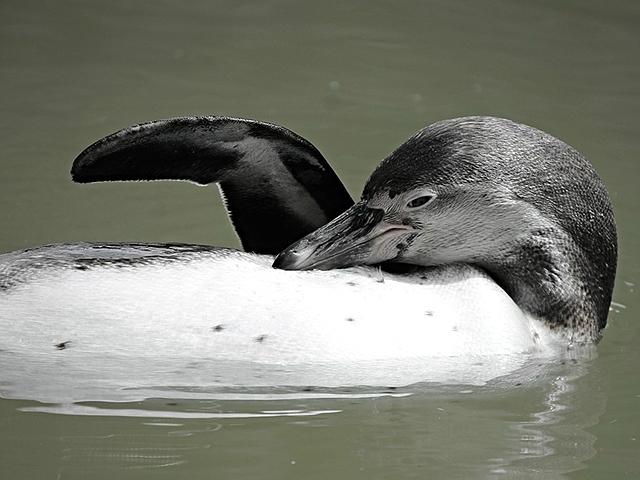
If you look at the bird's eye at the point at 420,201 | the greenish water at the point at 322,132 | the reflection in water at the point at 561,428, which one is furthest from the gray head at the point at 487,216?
the greenish water at the point at 322,132

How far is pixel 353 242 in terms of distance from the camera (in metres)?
3.49

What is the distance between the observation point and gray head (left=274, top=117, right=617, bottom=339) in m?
3.41

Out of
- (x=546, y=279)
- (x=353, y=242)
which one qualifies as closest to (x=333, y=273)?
(x=353, y=242)

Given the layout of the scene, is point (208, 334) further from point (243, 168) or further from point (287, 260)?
point (243, 168)

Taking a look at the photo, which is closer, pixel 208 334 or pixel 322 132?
pixel 208 334

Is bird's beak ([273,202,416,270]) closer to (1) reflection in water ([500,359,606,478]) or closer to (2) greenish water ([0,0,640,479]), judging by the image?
(2) greenish water ([0,0,640,479])

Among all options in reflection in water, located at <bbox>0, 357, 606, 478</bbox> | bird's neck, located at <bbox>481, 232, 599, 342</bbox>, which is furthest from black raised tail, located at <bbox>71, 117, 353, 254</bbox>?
reflection in water, located at <bbox>0, 357, 606, 478</bbox>

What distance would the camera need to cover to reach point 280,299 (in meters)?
3.25

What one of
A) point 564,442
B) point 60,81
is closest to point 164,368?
point 564,442

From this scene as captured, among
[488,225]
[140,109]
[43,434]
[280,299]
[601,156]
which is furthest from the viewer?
[140,109]

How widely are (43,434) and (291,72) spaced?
338 cm

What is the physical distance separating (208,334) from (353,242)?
0.51 meters

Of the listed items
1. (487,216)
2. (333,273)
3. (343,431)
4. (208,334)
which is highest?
(487,216)

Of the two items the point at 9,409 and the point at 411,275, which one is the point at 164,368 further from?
the point at 411,275
